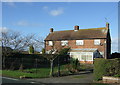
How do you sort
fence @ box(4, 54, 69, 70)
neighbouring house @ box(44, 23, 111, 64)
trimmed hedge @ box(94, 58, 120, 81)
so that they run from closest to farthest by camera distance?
trimmed hedge @ box(94, 58, 120, 81)
fence @ box(4, 54, 69, 70)
neighbouring house @ box(44, 23, 111, 64)

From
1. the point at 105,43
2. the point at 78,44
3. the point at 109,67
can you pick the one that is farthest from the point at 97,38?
the point at 109,67

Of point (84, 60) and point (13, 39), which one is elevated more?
point (13, 39)

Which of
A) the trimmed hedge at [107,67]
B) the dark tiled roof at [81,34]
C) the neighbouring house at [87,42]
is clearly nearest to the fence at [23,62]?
the neighbouring house at [87,42]

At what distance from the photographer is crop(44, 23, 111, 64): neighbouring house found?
37875 millimetres

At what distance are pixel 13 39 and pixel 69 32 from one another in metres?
24.3

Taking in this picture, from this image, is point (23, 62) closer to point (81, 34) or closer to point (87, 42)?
point (87, 42)

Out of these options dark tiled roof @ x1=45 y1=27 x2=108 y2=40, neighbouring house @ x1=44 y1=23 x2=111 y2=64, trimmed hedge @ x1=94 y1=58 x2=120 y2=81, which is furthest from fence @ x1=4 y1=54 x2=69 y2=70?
trimmed hedge @ x1=94 y1=58 x2=120 y2=81

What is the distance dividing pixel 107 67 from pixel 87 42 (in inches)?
1149

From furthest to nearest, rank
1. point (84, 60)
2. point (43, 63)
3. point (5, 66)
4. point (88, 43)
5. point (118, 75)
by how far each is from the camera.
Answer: point (88, 43) < point (84, 60) < point (43, 63) < point (5, 66) < point (118, 75)

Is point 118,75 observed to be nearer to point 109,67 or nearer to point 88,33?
point 109,67

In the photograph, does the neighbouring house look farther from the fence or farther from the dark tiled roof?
the fence

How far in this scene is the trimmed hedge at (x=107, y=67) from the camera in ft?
40.5

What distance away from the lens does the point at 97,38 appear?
3994cm

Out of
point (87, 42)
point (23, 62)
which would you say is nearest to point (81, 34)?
point (87, 42)
